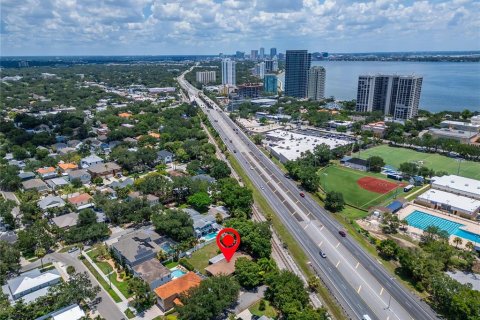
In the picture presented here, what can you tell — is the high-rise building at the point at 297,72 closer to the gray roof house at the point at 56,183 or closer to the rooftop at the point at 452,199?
the rooftop at the point at 452,199

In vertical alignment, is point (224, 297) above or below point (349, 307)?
above

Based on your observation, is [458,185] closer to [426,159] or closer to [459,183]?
[459,183]

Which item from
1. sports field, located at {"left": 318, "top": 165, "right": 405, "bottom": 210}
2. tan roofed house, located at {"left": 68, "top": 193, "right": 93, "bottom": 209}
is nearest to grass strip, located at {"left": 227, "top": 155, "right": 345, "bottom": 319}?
sports field, located at {"left": 318, "top": 165, "right": 405, "bottom": 210}

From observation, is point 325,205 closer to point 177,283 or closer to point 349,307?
point 349,307

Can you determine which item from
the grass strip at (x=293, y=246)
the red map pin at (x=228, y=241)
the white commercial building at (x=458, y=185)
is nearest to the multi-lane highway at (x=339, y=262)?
the grass strip at (x=293, y=246)

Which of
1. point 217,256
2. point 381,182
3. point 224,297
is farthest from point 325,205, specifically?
point 224,297

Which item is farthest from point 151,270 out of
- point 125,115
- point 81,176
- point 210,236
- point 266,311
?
point 125,115
